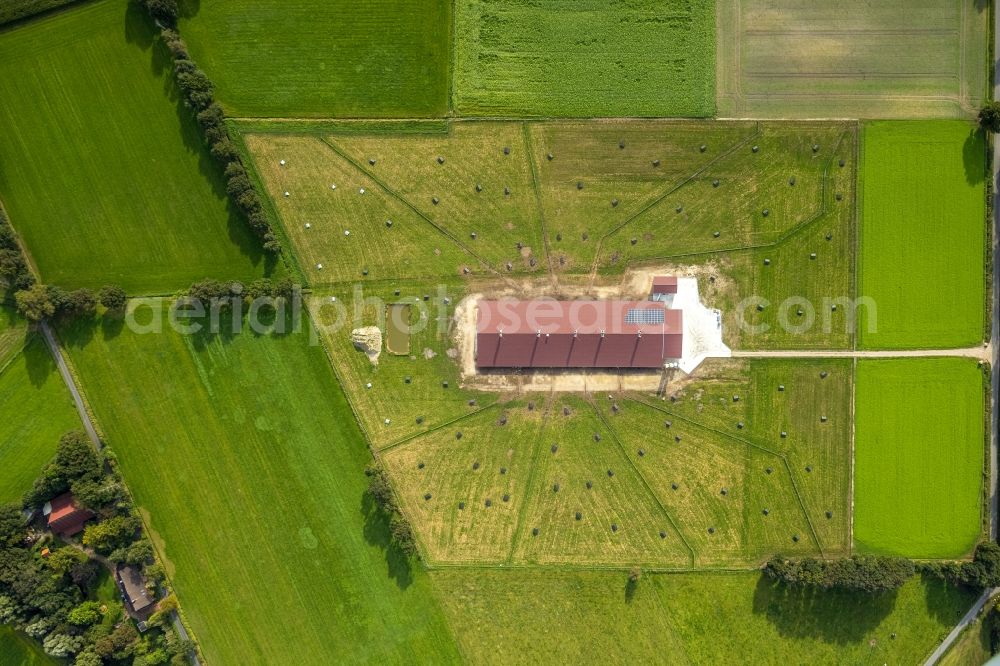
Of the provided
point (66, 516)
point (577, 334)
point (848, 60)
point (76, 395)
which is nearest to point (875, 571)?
point (577, 334)

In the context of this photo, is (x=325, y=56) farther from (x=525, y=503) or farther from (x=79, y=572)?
(x=79, y=572)

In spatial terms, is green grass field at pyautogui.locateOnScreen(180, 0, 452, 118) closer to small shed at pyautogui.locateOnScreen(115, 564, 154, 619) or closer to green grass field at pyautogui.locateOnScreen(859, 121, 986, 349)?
green grass field at pyautogui.locateOnScreen(859, 121, 986, 349)

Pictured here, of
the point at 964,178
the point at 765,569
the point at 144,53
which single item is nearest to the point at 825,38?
the point at 964,178

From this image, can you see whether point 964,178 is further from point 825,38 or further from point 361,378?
point 361,378

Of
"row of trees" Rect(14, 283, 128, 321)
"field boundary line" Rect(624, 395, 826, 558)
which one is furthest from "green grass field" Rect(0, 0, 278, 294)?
"field boundary line" Rect(624, 395, 826, 558)

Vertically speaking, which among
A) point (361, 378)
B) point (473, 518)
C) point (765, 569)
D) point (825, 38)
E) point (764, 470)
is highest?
point (825, 38)
